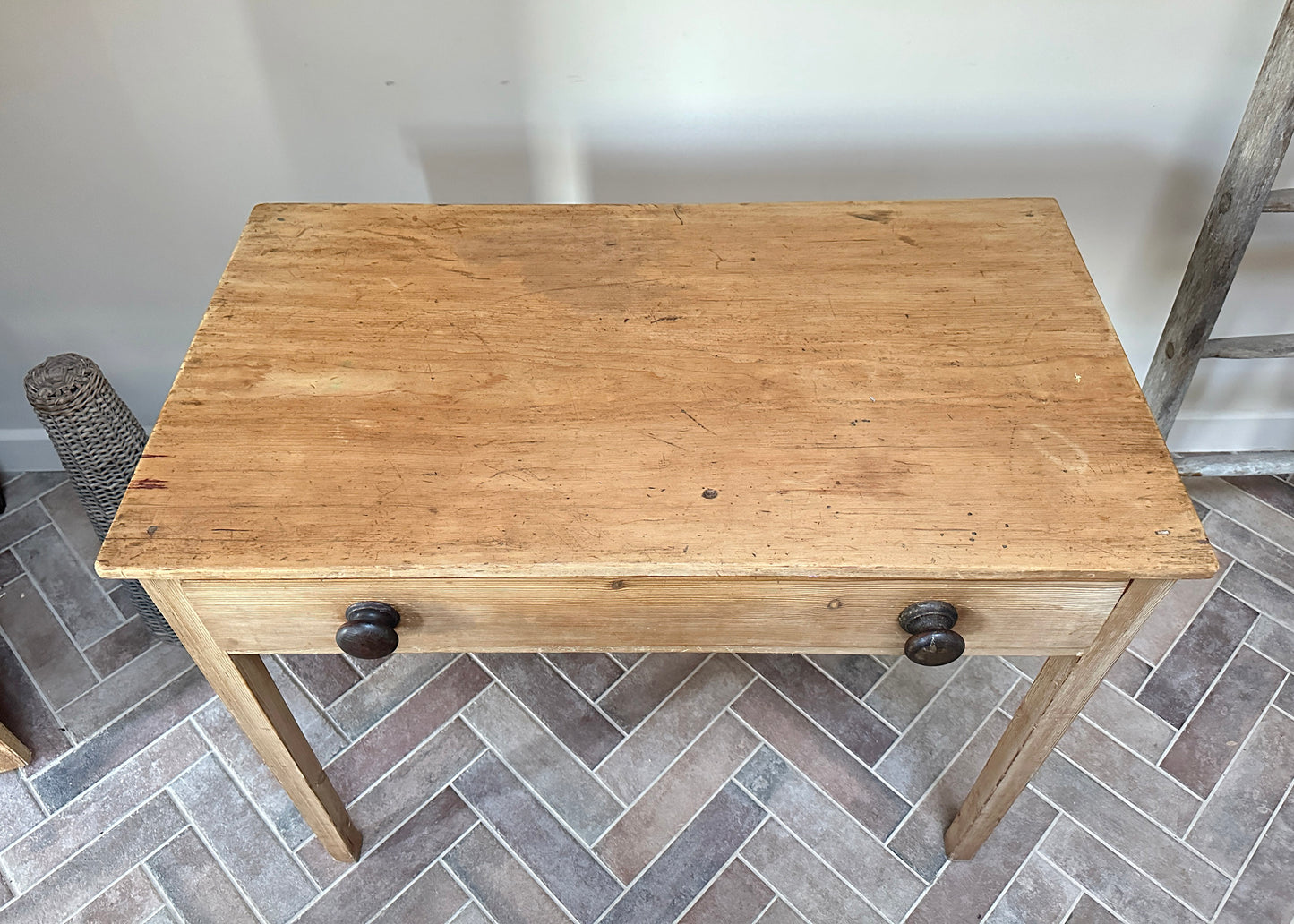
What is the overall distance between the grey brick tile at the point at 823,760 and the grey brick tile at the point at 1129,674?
51 cm

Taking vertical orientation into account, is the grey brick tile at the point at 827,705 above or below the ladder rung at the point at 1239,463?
below

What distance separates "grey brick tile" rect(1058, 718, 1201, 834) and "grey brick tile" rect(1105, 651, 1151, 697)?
12cm

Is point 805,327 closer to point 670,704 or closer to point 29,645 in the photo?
point 670,704

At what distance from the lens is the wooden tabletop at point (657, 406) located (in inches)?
37.7

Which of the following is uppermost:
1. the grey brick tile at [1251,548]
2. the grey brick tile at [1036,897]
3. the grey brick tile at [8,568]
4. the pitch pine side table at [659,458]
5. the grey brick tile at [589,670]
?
the pitch pine side table at [659,458]

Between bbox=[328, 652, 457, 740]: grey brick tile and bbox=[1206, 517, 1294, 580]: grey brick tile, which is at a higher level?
bbox=[1206, 517, 1294, 580]: grey brick tile

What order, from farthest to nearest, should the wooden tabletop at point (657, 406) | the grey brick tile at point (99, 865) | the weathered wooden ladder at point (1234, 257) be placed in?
the grey brick tile at point (99, 865), the weathered wooden ladder at point (1234, 257), the wooden tabletop at point (657, 406)

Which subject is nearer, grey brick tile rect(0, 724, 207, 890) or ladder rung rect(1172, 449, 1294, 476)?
grey brick tile rect(0, 724, 207, 890)

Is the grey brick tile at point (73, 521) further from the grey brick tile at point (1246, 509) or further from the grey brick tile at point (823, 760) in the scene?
the grey brick tile at point (1246, 509)

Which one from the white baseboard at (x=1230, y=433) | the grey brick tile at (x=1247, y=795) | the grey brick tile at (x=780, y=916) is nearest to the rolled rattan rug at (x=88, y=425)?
the grey brick tile at (x=780, y=916)

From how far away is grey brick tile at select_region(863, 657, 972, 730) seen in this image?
5.71 feet

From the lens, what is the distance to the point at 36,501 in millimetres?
2102

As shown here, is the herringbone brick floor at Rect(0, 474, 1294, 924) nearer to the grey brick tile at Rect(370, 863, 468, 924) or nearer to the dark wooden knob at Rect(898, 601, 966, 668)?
the grey brick tile at Rect(370, 863, 468, 924)

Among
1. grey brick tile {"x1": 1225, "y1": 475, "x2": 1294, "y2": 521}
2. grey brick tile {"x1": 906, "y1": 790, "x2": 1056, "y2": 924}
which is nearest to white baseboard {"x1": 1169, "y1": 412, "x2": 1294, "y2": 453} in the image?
grey brick tile {"x1": 1225, "y1": 475, "x2": 1294, "y2": 521}
